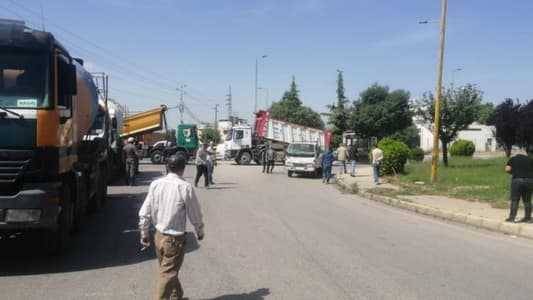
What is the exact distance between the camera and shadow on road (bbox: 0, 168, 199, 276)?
26.3ft

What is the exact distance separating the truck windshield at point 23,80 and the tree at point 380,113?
5069 centimetres

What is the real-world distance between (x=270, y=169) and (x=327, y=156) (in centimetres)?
774

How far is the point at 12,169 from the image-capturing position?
755cm

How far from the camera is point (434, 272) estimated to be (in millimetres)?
7832

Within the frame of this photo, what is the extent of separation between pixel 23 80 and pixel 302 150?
2301 cm

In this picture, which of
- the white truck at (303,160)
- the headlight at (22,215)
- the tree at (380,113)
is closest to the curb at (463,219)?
the headlight at (22,215)

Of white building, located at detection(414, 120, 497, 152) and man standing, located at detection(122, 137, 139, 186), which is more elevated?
white building, located at detection(414, 120, 497, 152)

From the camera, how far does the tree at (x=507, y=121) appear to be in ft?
108

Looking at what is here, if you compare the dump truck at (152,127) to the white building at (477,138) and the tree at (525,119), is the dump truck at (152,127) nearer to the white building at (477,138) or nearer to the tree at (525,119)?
the tree at (525,119)

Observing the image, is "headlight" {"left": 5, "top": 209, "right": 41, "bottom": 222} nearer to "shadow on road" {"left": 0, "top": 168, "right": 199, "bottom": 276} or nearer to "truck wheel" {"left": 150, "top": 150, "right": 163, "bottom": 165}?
"shadow on road" {"left": 0, "top": 168, "right": 199, "bottom": 276}

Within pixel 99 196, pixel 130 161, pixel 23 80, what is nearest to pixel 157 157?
pixel 130 161

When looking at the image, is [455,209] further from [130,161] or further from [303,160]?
[303,160]

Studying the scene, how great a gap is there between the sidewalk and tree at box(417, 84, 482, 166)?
1268 centimetres

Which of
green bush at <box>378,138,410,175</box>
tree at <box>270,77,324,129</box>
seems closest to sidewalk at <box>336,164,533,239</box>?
green bush at <box>378,138,410,175</box>
